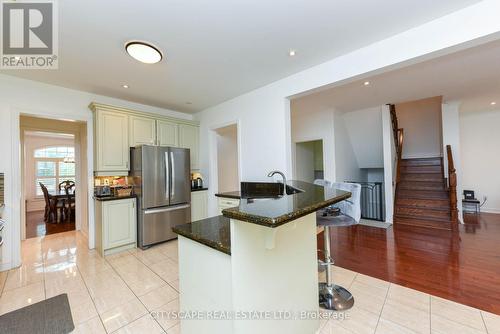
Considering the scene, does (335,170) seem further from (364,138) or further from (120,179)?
(120,179)

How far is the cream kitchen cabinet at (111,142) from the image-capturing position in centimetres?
323

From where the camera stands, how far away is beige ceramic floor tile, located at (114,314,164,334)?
166 cm

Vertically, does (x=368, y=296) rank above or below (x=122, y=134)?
below

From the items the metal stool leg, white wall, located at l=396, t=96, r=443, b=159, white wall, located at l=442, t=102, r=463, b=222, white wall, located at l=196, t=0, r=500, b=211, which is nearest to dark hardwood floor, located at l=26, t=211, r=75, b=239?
white wall, located at l=196, t=0, r=500, b=211

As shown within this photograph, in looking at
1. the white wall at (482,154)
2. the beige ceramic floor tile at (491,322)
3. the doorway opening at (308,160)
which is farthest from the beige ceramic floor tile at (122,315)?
the white wall at (482,154)

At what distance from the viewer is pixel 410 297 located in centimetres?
196

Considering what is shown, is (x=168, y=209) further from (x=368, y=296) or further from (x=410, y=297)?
(x=410, y=297)

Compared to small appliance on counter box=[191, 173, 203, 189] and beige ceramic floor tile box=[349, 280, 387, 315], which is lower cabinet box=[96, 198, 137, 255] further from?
beige ceramic floor tile box=[349, 280, 387, 315]

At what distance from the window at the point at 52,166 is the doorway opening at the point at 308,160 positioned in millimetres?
7470

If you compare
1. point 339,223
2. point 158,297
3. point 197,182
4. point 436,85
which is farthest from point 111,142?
point 436,85

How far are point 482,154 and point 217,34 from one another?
692cm

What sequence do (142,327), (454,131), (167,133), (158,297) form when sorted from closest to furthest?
(142,327), (158,297), (167,133), (454,131)

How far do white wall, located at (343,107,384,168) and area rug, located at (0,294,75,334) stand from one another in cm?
573

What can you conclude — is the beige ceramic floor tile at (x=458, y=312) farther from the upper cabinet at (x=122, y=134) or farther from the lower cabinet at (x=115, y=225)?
the upper cabinet at (x=122, y=134)
